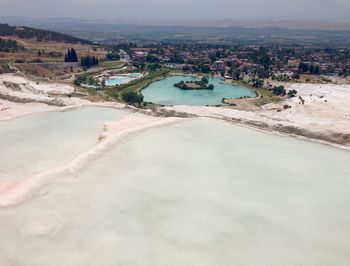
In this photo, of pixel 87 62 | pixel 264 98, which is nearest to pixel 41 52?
pixel 87 62

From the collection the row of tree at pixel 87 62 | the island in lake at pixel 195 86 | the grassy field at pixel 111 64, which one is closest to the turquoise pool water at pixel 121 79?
the grassy field at pixel 111 64

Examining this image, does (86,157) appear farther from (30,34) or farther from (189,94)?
(30,34)

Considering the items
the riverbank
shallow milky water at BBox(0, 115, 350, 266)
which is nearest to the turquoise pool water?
the riverbank

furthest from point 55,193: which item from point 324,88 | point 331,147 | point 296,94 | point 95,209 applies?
point 324,88

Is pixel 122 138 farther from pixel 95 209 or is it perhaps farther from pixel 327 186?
pixel 327 186

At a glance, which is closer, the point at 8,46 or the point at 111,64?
the point at 8,46

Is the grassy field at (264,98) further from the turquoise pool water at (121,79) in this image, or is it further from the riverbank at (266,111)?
the turquoise pool water at (121,79)
